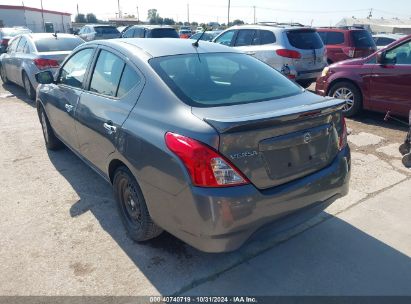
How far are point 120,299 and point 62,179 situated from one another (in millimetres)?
2382

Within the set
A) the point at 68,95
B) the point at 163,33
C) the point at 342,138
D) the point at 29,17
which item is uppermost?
the point at 29,17

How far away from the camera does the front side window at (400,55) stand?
20.3ft

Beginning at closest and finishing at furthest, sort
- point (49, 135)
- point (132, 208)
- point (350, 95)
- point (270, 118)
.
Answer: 1. point (270, 118)
2. point (132, 208)
3. point (49, 135)
4. point (350, 95)

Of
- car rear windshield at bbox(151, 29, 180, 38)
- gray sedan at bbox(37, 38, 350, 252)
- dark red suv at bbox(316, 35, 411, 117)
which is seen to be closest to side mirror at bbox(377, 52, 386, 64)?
dark red suv at bbox(316, 35, 411, 117)

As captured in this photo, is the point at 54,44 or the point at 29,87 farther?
the point at 29,87

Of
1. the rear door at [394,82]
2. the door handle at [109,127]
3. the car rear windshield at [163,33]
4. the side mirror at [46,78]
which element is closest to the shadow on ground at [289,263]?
the door handle at [109,127]

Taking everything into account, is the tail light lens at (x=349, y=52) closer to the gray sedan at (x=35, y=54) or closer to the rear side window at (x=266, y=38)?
the rear side window at (x=266, y=38)

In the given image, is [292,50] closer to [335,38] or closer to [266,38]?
[266,38]

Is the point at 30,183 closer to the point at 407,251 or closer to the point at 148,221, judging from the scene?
the point at 148,221

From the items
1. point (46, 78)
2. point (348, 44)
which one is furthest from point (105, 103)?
point (348, 44)

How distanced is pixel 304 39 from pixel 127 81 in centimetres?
672

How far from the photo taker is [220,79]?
3205mm

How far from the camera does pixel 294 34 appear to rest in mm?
8703

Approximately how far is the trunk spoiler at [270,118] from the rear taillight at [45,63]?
707 cm
